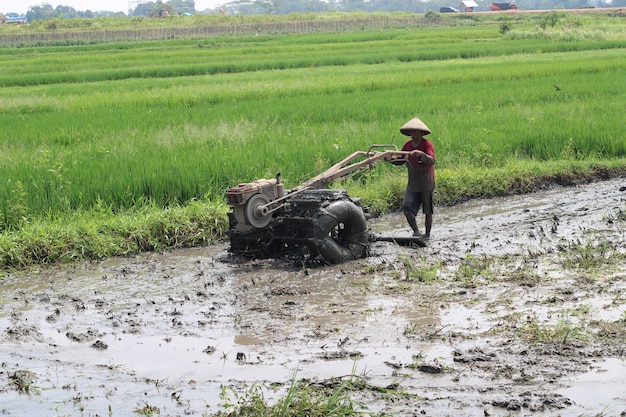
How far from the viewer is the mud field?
14.7 feet

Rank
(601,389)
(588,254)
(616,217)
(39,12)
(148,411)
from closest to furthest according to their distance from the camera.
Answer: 1. (148,411)
2. (601,389)
3. (588,254)
4. (616,217)
5. (39,12)

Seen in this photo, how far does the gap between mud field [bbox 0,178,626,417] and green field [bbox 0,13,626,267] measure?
2.05 feet

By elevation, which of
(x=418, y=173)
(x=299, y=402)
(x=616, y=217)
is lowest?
(x=616, y=217)

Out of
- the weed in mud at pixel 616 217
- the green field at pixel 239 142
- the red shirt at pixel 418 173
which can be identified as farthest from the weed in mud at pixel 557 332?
the green field at pixel 239 142

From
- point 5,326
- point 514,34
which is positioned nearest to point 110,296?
point 5,326

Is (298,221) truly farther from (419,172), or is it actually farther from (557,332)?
(557,332)

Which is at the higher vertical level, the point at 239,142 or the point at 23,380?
the point at 239,142

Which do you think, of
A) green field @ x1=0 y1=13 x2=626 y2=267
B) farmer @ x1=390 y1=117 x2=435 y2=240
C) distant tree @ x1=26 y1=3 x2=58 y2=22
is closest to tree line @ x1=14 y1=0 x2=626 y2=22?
distant tree @ x1=26 y1=3 x2=58 y2=22

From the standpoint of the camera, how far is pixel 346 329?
565 centimetres

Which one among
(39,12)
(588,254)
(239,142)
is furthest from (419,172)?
(39,12)

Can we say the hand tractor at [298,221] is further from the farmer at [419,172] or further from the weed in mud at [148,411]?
the weed in mud at [148,411]

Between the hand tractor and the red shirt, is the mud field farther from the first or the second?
the red shirt

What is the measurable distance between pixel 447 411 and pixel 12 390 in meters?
2.34

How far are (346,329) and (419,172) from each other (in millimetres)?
2969
